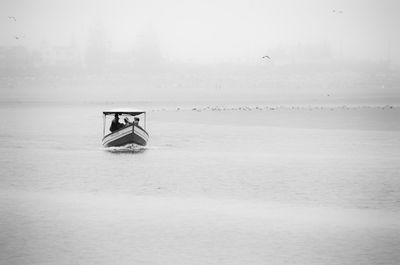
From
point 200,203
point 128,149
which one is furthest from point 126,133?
point 200,203

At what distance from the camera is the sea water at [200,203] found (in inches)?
960

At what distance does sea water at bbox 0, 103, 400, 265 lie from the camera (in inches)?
960

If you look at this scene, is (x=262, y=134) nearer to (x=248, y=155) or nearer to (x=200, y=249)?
(x=248, y=155)

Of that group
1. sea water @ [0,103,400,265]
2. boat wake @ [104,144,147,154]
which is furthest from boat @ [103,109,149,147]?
sea water @ [0,103,400,265]

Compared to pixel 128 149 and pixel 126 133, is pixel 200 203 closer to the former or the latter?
pixel 126 133

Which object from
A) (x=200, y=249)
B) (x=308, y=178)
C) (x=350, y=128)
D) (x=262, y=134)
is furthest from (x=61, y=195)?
(x=350, y=128)

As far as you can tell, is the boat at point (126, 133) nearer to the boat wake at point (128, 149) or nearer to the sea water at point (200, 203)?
the boat wake at point (128, 149)

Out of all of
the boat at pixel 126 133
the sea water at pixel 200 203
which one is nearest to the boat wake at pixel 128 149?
the sea water at pixel 200 203

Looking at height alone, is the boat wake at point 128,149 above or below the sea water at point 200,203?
above

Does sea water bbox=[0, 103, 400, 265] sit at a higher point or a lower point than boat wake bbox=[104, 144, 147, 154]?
lower

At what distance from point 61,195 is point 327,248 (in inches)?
696

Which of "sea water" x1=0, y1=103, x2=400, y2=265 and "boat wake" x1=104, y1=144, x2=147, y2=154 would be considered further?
"boat wake" x1=104, y1=144, x2=147, y2=154

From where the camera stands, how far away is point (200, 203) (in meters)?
33.8

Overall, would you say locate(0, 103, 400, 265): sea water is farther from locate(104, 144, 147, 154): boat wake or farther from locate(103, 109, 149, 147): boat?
locate(103, 109, 149, 147): boat
